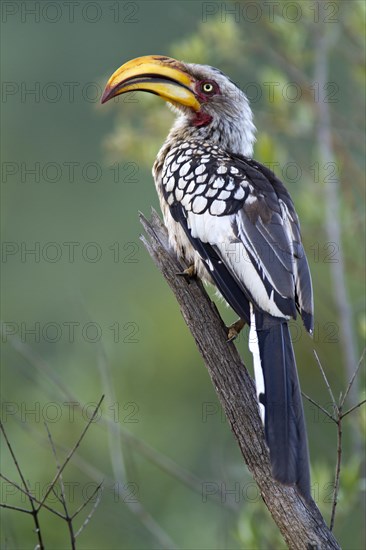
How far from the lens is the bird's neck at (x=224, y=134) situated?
388cm

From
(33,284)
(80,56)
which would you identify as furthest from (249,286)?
(80,56)

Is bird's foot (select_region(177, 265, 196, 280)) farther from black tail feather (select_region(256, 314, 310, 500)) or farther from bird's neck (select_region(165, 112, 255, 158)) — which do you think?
bird's neck (select_region(165, 112, 255, 158))

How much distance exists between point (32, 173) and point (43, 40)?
82.4 inches

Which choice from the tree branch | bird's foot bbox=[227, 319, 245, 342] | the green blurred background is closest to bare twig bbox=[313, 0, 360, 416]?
the green blurred background

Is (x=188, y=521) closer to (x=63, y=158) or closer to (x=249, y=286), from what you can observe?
(x=249, y=286)

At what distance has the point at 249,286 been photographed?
3.01 meters

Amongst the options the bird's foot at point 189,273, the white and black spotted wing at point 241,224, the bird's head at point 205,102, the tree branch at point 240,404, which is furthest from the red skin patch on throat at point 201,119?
the bird's foot at point 189,273

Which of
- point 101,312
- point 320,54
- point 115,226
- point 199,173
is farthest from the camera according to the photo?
point 115,226

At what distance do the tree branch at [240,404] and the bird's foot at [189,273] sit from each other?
2cm

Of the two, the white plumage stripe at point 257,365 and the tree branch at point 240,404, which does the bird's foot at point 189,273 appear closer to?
the tree branch at point 240,404

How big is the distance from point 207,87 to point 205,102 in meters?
0.08

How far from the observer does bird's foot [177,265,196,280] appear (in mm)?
3198

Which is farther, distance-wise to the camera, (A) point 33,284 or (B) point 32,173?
(B) point 32,173

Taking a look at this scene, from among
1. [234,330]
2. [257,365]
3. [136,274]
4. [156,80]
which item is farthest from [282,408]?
[136,274]
